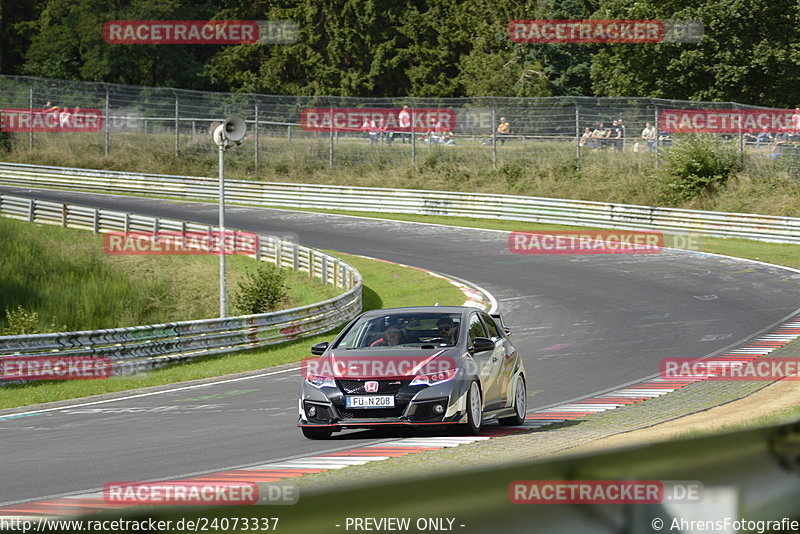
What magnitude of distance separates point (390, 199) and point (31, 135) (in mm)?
20468

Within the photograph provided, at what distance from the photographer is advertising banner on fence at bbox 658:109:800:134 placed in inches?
1484

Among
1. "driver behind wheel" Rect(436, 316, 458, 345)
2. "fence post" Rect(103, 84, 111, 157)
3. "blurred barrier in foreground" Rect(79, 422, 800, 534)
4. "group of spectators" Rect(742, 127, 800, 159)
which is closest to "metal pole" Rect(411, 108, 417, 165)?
"group of spectators" Rect(742, 127, 800, 159)

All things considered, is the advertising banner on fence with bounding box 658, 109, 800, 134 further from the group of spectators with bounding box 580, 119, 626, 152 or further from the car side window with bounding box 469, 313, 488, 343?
the car side window with bounding box 469, 313, 488, 343

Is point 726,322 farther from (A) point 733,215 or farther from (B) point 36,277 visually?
(B) point 36,277

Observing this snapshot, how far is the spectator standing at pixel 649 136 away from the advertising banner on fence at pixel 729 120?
1.25 feet

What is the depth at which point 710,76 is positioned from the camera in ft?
167

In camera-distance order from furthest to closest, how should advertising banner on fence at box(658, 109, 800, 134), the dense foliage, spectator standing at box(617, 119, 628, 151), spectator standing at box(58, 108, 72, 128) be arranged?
1. the dense foliage
2. spectator standing at box(58, 108, 72, 128)
3. spectator standing at box(617, 119, 628, 151)
4. advertising banner on fence at box(658, 109, 800, 134)

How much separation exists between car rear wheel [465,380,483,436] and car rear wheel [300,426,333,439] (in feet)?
4.74

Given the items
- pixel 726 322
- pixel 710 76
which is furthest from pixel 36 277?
pixel 710 76

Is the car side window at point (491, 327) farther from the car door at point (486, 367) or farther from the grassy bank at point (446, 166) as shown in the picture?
the grassy bank at point (446, 166)

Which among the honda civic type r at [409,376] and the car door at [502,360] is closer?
the honda civic type r at [409,376]

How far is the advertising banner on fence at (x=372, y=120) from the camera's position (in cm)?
4591

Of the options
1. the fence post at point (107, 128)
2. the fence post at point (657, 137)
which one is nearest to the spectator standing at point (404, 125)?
the fence post at point (657, 137)

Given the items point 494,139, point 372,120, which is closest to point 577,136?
point 494,139
